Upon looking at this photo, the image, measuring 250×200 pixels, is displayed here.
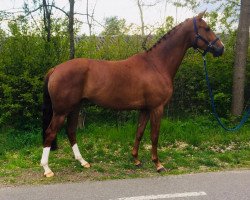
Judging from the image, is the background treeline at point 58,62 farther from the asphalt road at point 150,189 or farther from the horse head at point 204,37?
the asphalt road at point 150,189

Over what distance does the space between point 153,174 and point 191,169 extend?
67 centimetres

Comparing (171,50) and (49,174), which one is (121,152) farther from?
(171,50)

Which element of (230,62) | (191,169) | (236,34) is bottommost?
(191,169)

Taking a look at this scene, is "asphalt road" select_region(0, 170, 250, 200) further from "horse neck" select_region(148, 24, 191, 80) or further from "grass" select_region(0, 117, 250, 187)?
"horse neck" select_region(148, 24, 191, 80)

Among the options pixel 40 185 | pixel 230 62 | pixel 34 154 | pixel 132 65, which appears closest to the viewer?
pixel 40 185

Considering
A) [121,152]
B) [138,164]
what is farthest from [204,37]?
[121,152]

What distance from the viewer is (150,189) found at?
473 cm

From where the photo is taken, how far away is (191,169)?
18.7 feet

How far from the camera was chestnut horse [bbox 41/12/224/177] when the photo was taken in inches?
216

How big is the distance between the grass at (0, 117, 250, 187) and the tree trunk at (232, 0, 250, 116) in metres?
0.62

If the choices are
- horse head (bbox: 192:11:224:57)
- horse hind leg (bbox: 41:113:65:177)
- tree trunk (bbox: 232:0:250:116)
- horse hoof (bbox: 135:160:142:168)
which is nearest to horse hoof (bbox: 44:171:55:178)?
horse hind leg (bbox: 41:113:65:177)

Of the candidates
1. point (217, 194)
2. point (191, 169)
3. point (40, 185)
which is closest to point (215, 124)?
point (191, 169)

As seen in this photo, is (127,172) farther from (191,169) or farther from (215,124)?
(215,124)

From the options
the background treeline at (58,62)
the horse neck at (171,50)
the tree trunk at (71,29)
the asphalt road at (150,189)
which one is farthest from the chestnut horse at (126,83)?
the tree trunk at (71,29)
